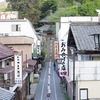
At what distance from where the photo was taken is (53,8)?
290 feet

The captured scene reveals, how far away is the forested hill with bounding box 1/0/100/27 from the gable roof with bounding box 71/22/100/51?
135ft

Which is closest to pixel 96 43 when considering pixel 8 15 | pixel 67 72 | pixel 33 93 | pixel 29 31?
pixel 67 72

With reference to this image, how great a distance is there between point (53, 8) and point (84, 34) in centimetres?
6524

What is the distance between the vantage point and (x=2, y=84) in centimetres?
2261

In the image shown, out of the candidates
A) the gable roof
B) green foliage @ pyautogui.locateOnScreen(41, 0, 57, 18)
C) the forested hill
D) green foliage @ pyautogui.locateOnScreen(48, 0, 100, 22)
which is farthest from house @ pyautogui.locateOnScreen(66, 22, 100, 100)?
green foliage @ pyautogui.locateOnScreen(41, 0, 57, 18)

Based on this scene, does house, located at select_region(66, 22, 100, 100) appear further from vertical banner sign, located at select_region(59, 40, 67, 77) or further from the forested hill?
the forested hill

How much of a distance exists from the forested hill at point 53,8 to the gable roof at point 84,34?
1626 inches

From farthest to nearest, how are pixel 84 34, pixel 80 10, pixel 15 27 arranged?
1. pixel 80 10
2. pixel 15 27
3. pixel 84 34

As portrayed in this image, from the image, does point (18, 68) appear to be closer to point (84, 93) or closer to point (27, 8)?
point (84, 93)

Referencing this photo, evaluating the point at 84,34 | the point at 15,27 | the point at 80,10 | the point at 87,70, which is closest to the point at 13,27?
the point at 15,27

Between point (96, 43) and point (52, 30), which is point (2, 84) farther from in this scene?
point (52, 30)

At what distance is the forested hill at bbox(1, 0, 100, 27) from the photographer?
6838 centimetres

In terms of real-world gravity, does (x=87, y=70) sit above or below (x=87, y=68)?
below

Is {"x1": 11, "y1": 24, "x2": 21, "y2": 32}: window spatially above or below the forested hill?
below
